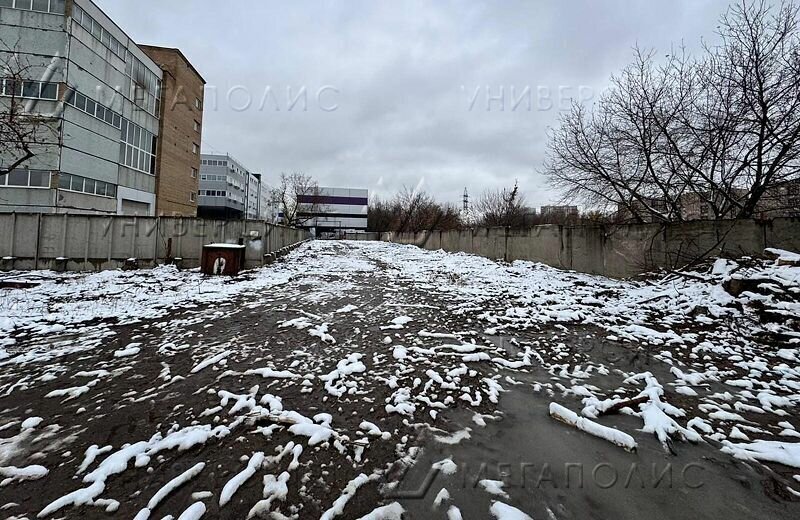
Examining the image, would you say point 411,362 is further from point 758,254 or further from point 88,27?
point 88,27

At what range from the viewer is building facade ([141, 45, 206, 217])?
87.9ft

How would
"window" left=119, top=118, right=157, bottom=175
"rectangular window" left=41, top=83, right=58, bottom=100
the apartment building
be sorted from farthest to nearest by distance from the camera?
the apartment building, "window" left=119, top=118, right=157, bottom=175, "rectangular window" left=41, top=83, right=58, bottom=100

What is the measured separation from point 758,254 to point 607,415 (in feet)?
22.7

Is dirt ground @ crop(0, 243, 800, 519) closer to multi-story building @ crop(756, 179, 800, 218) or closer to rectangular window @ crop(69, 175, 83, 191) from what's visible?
multi-story building @ crop(756, 179, 800, 218)

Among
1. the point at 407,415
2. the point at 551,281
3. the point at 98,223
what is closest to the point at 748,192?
the point at 551,281

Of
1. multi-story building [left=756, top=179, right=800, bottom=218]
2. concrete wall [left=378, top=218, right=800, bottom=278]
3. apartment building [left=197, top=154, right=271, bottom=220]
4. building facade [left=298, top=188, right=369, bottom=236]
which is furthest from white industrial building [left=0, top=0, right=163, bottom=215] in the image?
building facade [left=298, top=188, right=369, bottom=236]

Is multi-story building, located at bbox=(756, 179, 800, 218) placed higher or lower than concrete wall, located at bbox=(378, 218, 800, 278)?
higher

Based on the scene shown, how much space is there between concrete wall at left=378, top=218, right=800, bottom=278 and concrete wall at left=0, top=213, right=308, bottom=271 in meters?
10.8

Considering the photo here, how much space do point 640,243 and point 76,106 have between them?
93.8 ft

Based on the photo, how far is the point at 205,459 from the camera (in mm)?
2045

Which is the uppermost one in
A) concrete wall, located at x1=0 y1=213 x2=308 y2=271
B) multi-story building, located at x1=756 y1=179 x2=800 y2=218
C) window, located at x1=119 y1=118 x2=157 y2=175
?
window, located at x1=119 y1=118 x2=157 y2=175

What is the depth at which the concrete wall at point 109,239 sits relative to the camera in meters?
10.4

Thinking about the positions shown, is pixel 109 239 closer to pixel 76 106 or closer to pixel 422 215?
pixel 76 106

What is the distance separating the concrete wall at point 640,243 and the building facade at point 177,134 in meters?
28.1
